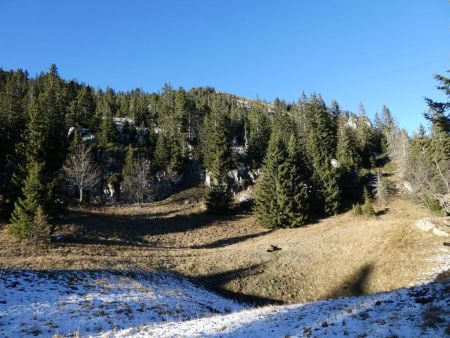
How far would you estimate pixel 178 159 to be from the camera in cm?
7519

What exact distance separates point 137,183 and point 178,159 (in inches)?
604

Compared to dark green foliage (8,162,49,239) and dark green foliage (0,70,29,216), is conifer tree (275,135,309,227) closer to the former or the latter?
dark green foliage (8,162,49,239)

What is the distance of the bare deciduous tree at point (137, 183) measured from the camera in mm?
61219

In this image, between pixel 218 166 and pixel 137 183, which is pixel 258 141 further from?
pixel 137 183

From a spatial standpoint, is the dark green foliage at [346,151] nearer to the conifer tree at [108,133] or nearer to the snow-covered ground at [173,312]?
the conifer tree at [108,133]

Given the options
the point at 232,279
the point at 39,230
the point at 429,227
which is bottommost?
the point at 232,279

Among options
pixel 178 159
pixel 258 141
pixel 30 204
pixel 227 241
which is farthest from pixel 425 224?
pixel 258 141

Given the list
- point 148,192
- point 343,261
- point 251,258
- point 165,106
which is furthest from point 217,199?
point 165,106

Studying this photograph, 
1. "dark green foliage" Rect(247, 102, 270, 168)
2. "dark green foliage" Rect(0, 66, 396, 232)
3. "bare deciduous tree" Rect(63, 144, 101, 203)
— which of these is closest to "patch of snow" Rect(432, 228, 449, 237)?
"dark green foliage" Rect(0, 66, 396, 232)

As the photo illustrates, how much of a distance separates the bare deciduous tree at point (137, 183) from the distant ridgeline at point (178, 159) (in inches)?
8.1

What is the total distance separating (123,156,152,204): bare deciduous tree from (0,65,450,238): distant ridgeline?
21cm

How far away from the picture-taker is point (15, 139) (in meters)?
62.8

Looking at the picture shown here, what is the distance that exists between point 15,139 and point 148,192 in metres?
26.2

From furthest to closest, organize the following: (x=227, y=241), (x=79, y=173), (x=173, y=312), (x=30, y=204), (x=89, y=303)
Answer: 1. (x=79, y=173)
2. (x=227, y=241)
3. (x=30, y=204)
4. (x=173, y=312)
5. (x=89, y=303)
